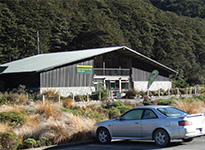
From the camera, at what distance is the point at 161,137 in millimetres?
10469

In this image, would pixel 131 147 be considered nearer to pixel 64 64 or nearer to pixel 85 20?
pixel 64 64

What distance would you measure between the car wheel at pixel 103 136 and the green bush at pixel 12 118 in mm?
4334

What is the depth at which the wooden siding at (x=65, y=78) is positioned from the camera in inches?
1264

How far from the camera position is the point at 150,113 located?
437 inches

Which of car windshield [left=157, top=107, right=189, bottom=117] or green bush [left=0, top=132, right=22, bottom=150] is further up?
car windshield [left=157, top=107, right=189, bottom=117]

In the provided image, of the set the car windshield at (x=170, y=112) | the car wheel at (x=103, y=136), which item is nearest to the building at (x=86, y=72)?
the car wheel at (x=103, y=136)

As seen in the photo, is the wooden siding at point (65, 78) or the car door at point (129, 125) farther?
the wooden siding at point (65, 78)

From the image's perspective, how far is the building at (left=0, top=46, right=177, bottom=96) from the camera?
32.6 m

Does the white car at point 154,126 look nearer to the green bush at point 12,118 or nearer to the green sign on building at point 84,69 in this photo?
the green bush at point 12,118

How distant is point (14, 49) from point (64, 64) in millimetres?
24037

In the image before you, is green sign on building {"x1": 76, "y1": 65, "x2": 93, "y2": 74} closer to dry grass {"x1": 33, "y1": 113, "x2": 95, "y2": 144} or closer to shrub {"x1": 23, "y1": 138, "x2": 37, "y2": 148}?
dry grass {"x1": 33, "y1": 113, "x2": 95, "y2": 144}

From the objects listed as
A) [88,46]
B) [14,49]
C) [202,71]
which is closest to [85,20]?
[88,46]

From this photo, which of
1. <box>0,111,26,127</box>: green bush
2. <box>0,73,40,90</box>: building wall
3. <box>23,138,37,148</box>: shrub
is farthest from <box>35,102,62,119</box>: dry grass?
<box>0,73,40,90</box>: building wall

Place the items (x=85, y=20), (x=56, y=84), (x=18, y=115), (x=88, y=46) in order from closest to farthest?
(x=18, y=115) → (x=56, y=84) → (x=88, y=46) → (x=85, y=20)
